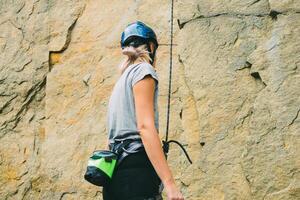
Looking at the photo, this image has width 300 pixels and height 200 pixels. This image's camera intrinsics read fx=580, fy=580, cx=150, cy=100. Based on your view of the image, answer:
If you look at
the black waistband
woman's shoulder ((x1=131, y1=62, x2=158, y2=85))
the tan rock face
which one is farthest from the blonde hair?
the tan rock face

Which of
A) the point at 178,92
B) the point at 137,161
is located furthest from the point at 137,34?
the point at 178,92

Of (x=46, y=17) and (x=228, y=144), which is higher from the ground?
(x=46, y=17)

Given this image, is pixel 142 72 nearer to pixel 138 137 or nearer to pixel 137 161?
pixel 138 137

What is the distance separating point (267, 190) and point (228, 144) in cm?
52

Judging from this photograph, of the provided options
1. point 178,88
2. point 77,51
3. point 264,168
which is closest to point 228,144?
point 264,168

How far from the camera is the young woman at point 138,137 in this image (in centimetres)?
288

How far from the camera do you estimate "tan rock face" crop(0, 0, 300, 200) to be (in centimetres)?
495

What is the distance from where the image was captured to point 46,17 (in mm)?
6223

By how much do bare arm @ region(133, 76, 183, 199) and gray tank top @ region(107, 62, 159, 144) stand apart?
5 cm

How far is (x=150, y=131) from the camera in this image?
114 inches

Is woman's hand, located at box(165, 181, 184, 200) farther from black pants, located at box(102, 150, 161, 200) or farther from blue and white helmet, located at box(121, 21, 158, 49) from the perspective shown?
blue and white helmet, located at box(121, 21, 158, 49)

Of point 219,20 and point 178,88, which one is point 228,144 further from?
point 219,20

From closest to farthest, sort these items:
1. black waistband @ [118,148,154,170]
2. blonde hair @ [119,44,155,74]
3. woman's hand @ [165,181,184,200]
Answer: woman's hand @ [165,181,184,200], black waistband @ [118,148,154,170], blonde hair @ [119,44,155,74]

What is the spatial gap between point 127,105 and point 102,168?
1.17 feet
